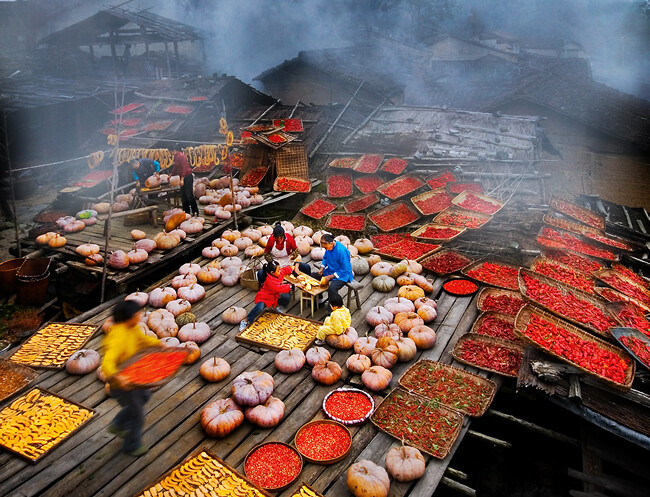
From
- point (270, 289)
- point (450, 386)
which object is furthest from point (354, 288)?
point (450, 386)

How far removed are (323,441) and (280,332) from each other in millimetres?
2783

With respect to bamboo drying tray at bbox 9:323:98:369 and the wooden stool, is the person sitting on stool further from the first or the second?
bamboo drying tray at bbox 9:323:98:369

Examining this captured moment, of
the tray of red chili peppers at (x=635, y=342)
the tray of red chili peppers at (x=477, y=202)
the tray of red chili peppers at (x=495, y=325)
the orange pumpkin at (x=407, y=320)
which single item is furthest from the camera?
the tray of red chili peppers at (x=477, y=202)

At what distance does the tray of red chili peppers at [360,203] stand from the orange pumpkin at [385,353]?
8178 mm

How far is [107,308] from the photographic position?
1008cm

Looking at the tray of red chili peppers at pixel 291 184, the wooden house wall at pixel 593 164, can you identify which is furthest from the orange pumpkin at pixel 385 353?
the wooden house wall at pixel 593 164

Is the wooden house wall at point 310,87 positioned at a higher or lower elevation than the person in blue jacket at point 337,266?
higher

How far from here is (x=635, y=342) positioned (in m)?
7.30

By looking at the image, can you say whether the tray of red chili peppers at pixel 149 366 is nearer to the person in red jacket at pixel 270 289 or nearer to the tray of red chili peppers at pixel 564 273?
the person in red jacket at pixel 270 289

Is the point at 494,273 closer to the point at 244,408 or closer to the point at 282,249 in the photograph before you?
the point at 282,249

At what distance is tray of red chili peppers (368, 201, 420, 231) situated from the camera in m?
14.3

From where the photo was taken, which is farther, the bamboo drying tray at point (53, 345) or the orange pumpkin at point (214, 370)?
the bamboo drying tray at point (53, 345)

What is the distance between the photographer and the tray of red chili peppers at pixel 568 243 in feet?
37.9

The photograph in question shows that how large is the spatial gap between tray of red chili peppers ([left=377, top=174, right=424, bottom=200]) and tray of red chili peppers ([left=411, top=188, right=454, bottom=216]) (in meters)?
0.64
